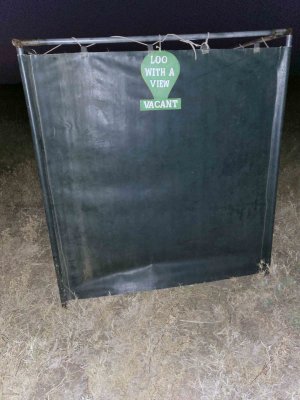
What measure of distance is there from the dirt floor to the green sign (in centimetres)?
136

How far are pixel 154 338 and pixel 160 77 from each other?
1570 millimetres

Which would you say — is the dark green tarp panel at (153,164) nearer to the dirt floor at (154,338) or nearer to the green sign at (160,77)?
the green sign at (160,77)

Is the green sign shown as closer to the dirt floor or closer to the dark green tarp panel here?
the dark green tarp panel

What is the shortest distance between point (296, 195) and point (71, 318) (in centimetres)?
291

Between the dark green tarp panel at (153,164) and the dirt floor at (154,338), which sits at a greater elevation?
the dark green tarp panel at (153,164)

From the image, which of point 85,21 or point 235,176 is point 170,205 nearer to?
point 235,176

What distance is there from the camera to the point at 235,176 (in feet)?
7.48

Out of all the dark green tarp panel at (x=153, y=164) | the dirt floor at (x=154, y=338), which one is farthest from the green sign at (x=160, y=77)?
the dirt floor at (x=154, y=338)

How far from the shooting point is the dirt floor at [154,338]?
1.86m

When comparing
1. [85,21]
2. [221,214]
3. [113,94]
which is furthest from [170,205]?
[85,21]

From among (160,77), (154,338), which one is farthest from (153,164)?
(154,338)

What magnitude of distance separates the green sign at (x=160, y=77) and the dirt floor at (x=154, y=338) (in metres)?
1.36

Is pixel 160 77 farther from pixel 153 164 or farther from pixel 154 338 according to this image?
pixel 154 338

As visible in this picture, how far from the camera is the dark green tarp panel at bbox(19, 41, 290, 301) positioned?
6.24ft
